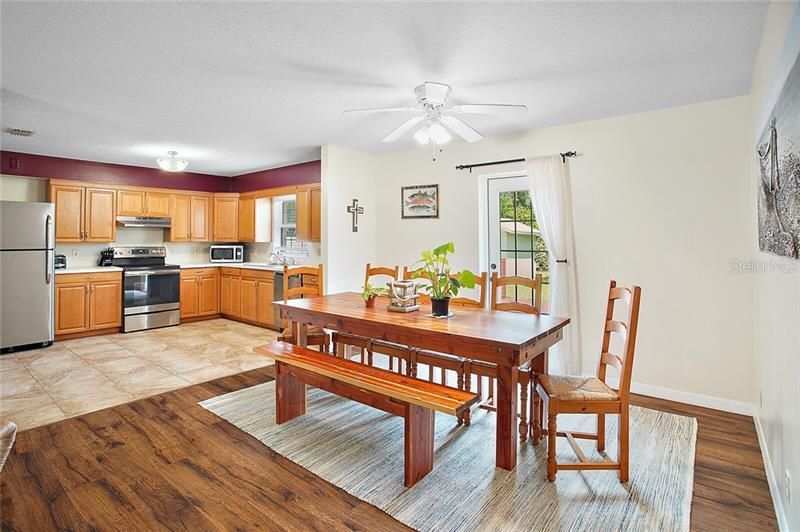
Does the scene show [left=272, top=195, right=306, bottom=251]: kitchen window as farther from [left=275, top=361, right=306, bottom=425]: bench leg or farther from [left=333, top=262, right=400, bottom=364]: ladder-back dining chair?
[left=275, top=361, right=306, bottom=425]: bench leg

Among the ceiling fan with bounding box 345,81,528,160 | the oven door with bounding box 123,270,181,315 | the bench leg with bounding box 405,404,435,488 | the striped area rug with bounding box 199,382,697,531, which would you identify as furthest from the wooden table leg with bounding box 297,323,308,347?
the oven door with bounding box 123,270,181,315

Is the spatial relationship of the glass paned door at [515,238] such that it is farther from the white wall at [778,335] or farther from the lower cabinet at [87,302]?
the lower cabinet at [87,302]

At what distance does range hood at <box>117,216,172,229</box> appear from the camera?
5867mm

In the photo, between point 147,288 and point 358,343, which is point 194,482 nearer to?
point 358,343

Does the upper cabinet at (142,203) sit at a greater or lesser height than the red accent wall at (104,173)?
lesser

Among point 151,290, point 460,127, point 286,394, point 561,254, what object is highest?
point 460,127

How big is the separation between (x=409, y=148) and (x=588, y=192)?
2.17 m

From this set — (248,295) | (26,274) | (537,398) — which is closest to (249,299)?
(248,295)

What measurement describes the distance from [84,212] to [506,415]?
6079 mm

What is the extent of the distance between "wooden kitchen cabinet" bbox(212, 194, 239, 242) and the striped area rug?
167 inches

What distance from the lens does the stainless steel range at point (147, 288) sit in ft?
18.5

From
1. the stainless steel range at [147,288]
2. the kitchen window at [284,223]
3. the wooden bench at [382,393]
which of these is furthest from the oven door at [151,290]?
the wooden bench at [382,393]

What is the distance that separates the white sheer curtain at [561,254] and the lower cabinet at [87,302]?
18.3ft

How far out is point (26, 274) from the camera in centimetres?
472
